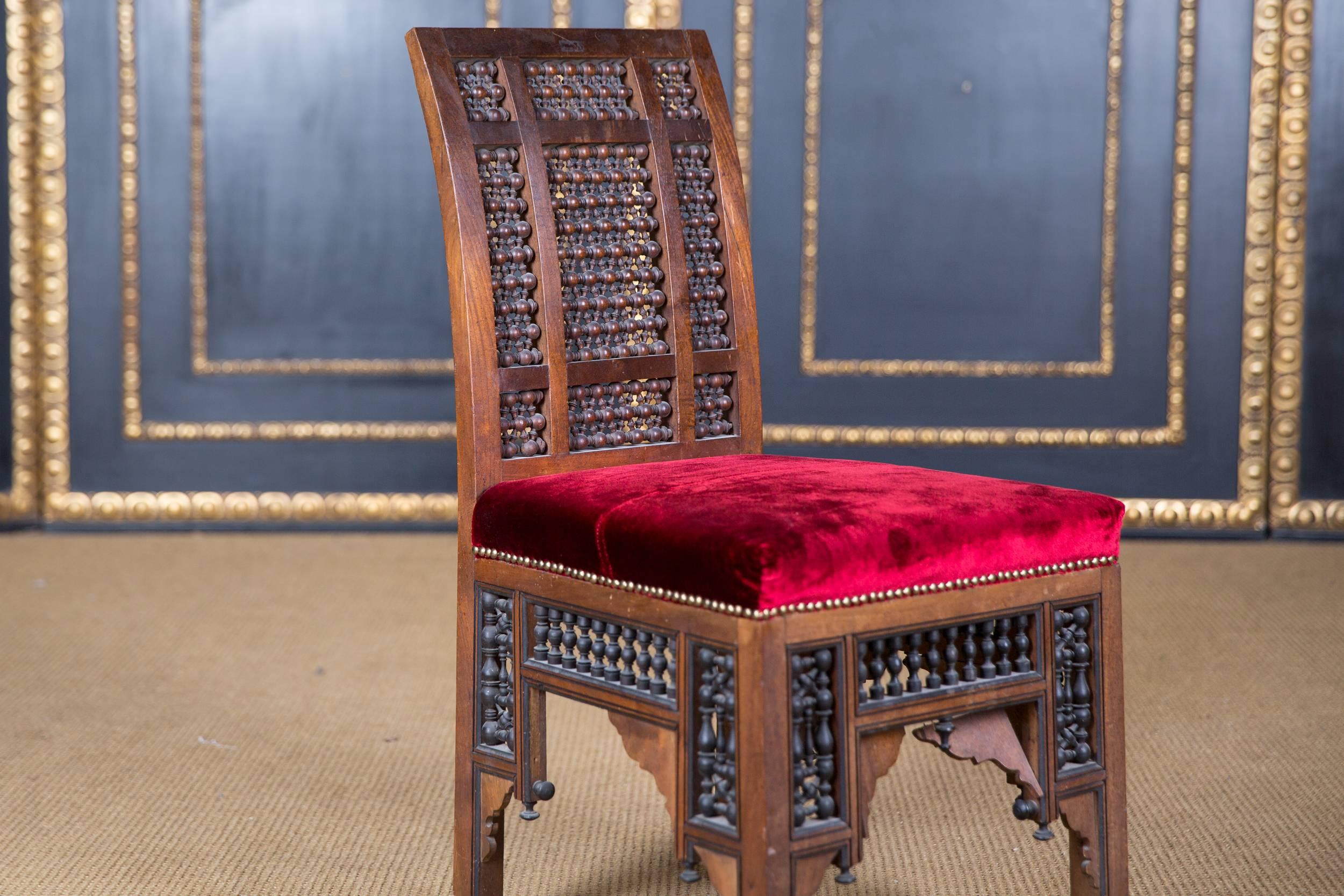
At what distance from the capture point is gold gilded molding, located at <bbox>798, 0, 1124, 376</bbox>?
3.46 m

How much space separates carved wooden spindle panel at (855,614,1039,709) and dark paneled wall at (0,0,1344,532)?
225 centimetres

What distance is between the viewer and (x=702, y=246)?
1600mm

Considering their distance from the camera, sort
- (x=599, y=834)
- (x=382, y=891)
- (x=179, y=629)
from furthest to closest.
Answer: (x=179, y=629) < (x=599, y=834) < (x=382, y=891)

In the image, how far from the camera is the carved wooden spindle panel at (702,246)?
1594mm

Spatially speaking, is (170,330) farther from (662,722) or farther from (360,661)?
(662,722)

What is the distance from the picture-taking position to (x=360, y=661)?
2479 millimetres

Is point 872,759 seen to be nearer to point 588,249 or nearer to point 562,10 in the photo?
point 588,249

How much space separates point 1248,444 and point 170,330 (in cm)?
257

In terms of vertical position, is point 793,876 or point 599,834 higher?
point 793,876

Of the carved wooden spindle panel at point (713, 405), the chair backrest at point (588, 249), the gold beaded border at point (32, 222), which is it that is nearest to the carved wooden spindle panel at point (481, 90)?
the chair backrest at point (588, 249)

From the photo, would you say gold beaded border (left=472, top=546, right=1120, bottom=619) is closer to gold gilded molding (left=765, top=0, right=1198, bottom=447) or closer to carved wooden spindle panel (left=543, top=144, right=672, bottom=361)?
carved wooden spindle panel (left=543, top=144, right=672, bottom=361)

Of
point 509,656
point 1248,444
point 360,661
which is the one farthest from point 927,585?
point 1248,444

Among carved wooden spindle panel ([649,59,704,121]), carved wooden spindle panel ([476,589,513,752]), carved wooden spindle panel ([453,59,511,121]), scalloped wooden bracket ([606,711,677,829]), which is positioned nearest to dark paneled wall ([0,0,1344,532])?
carved wooden spindle panel ([649,59,704,121])

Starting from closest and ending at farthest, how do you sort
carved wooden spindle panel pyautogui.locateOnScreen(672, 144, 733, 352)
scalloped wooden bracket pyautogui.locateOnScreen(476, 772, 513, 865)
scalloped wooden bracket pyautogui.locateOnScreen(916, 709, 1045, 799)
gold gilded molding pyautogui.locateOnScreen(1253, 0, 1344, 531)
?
scalloped wooden bracket pyautogui.locateOnScreen(916, 709, 1045, 799), scalloped wooden bracket pyautogui.locateOnScreen(476, 772, 513, 865), carved wooden spindle panel pyautogui.locateOnScreen(672, 144, 733, 352), gold gilded molding pyautogui.locateOnScreen(1253, 0, 1344, 531)
